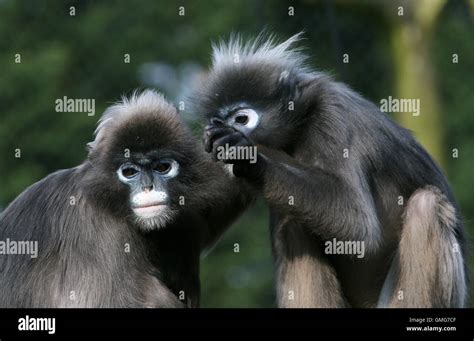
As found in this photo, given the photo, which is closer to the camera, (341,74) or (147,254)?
(147,254)

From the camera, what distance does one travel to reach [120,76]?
26312mm

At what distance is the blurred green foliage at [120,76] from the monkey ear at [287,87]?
995cm

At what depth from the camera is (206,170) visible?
27.3 ft

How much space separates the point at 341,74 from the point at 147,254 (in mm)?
4134

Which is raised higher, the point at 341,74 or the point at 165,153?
the point at 341,74

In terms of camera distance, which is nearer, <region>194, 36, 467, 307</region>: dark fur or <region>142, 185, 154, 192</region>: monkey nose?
<region>194, 36, 467, 307</region>: dark fur

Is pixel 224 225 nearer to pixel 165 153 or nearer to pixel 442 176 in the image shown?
pixel 165 153

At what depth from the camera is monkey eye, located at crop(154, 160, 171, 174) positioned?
8148 millimetres

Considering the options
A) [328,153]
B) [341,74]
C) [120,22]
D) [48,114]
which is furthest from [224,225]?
[120,22]
